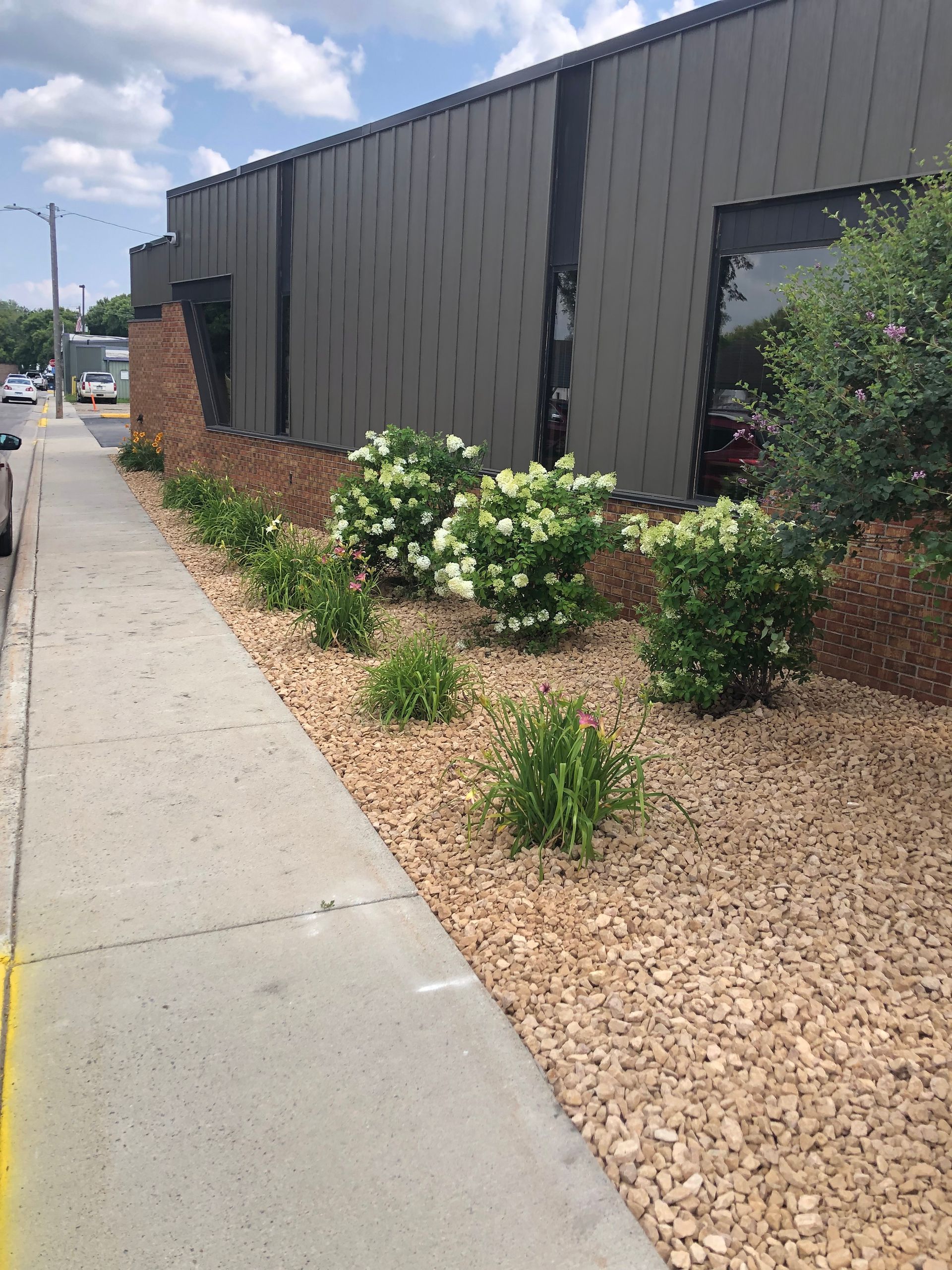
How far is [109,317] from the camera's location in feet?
414

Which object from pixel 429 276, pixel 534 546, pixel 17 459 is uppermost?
pixel 429 276

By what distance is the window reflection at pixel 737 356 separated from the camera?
23.6ft

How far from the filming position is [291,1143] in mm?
2811

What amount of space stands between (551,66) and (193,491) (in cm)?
805

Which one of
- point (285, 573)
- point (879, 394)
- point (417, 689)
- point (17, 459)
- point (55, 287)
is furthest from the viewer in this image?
point (55, 287)

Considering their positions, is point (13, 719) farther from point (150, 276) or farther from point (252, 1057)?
point (150, 276)

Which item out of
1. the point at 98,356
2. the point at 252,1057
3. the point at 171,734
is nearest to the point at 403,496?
the point at 171,734

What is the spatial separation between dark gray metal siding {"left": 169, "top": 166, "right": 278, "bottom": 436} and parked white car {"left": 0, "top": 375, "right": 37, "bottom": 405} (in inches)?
1942

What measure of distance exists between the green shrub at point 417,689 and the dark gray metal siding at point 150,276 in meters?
14.7

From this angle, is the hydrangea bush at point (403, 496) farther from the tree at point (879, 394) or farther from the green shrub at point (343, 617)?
the tree at point (879, 394)

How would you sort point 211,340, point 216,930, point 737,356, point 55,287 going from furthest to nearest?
point 55,287 < point 211,340 < point 737,356 < point 216,930

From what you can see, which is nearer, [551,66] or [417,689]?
[417,689]

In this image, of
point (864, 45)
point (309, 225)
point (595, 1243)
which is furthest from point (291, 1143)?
point (309, 225)

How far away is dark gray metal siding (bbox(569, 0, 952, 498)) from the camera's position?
629 cm
